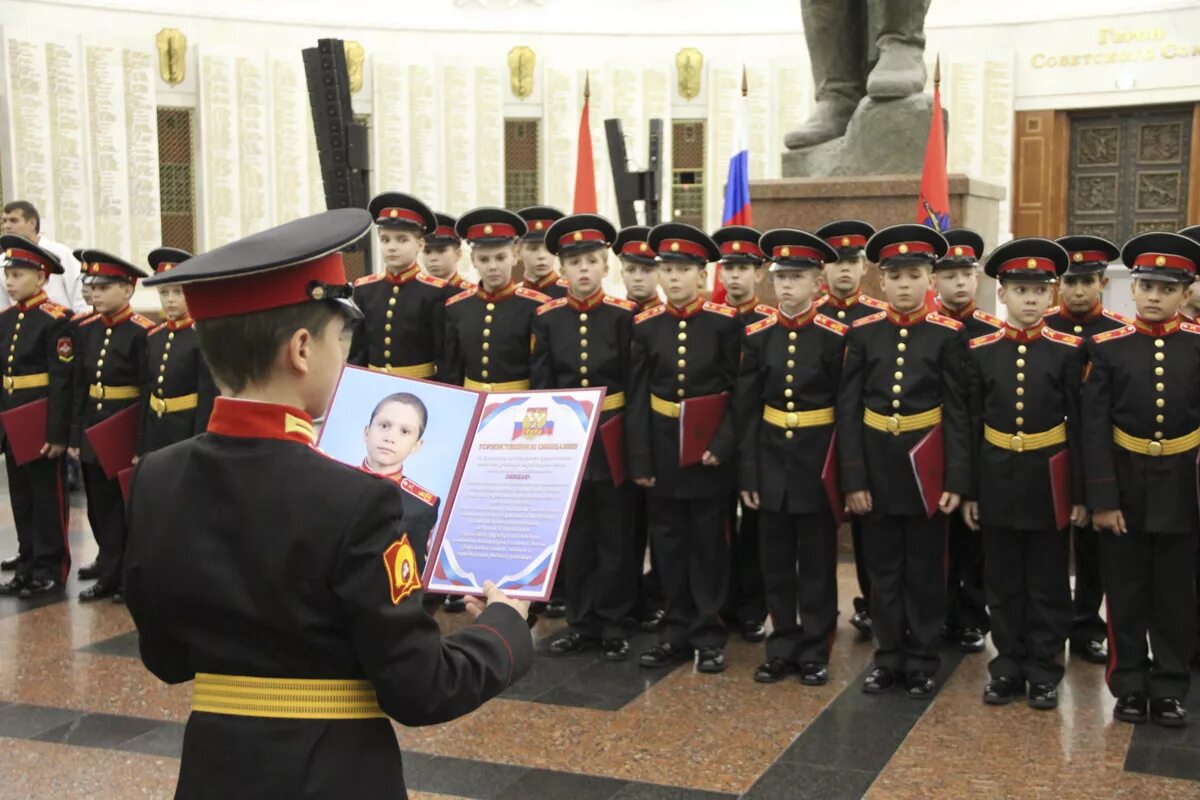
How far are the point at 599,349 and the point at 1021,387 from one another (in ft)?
5.40

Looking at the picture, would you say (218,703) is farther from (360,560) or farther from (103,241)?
(103,241)

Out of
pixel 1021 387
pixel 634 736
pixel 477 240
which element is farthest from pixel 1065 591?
pixel 477 240

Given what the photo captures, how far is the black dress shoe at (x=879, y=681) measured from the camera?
442 centimetres

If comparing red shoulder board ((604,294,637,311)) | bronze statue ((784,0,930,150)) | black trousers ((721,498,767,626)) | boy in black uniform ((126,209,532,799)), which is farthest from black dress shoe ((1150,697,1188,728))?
bronze statue ((784,0,930,150))

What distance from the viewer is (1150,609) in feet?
13.9

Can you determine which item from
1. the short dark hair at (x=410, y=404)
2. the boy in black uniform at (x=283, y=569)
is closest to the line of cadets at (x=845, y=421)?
the short dark hair at (x=410, y=404)

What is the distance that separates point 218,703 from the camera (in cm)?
169

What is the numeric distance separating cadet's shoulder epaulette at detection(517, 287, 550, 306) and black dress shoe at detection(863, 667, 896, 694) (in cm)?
206

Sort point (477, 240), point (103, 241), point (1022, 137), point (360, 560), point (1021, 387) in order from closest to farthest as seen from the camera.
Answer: point (360, 560) → point (1021, 387) → point (477, 240) → point (103, 241) → point (1022, 137)

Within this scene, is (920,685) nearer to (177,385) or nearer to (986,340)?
(986,340)

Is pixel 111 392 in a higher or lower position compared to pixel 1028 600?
higher

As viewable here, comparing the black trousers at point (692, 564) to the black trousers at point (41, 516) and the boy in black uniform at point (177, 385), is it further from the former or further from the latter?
the black trousers at point (41, 516)

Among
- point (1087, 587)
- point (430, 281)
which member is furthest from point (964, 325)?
point (430, 281)

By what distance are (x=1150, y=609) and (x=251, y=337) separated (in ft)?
11.7
